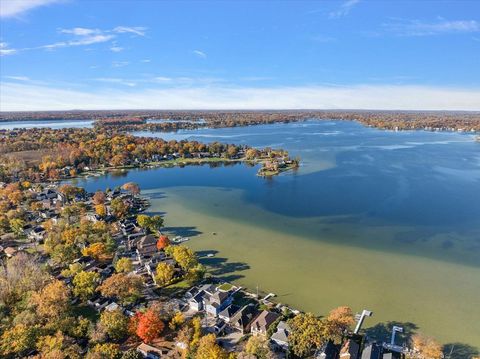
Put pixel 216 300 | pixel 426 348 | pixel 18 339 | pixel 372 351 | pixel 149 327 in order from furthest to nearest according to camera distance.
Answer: pixel 216 300
pixel 149 327
pixel 18 339
pixel 372 351
pixel 426 348

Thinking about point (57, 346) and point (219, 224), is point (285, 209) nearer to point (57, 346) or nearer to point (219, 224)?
point (219, 224)

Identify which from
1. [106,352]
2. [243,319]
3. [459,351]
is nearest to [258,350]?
[243,319]

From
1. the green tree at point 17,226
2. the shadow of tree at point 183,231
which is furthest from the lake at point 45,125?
the shadow of tree at point 183,231

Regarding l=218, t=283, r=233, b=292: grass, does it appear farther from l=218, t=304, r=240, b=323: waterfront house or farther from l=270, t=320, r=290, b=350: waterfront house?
l=270, t=320, r=290, b=350: waterfront house

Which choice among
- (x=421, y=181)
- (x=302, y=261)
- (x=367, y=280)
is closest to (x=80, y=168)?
(x=302, y=261)

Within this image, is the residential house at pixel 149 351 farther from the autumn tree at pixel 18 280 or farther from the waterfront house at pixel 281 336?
the autumn tree at pixel 18 280

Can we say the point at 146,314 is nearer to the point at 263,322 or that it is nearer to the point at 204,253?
the point at 263,322
